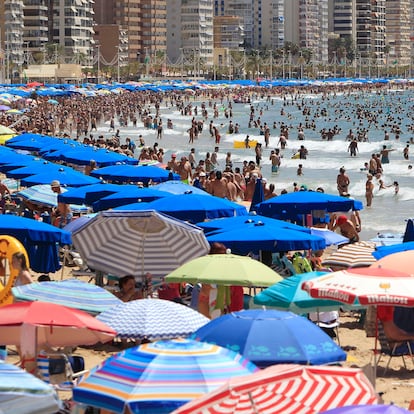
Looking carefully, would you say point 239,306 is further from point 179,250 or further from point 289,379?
point 289,379

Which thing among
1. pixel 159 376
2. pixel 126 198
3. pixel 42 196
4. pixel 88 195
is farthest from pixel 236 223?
pixel 159 376

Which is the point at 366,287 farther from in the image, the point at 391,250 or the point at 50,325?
the point at 391,250

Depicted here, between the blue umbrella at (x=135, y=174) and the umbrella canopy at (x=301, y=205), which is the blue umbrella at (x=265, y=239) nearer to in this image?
the umbrella canopy at (x=301, y=205)

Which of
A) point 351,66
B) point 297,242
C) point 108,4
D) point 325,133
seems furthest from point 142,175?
point 351,66

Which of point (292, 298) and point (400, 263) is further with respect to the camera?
point (400, 263)

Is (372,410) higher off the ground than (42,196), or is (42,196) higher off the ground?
(372,410)

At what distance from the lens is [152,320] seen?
7465 millimetres

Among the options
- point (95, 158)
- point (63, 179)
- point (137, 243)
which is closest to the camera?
point (137, 243)

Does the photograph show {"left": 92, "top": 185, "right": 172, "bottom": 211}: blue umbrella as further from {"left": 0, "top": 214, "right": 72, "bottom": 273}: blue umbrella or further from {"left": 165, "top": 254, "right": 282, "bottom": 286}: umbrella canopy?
{"left": 165, "top": 254, "right": 282, "bottom": 286}: umbrella canopy

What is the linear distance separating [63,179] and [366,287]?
36.6 feet

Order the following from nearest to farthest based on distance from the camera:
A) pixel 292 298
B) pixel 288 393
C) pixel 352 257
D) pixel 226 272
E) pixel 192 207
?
pixel 288 393
pixel 292 298
pixel 226 272
pixel 352 257
pixel 192 207

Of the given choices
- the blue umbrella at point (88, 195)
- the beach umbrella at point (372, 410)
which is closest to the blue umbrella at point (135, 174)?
the blue umbrella at point (88, 195)

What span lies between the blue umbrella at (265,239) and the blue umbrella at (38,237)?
5.24 ft

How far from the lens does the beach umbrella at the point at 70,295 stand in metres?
8.45
